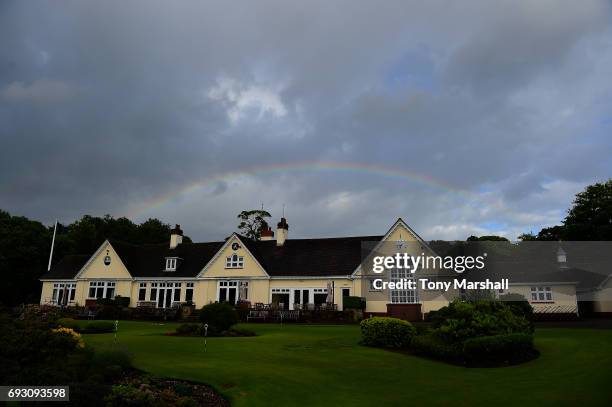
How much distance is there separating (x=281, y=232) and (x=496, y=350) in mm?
33107

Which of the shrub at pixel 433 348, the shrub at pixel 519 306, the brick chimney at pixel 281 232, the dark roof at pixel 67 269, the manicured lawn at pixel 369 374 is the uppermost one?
the brick chimney at pixel 281 232

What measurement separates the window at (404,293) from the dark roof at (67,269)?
34.9 meters

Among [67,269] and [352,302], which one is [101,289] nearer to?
[67,269]

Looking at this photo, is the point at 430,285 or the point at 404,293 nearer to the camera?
the point at 430,285

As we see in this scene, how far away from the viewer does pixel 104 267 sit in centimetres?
5025

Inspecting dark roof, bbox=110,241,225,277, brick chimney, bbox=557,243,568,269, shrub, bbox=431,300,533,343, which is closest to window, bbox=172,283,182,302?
dark roof, bbox=110,241,225,277

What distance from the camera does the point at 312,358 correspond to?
58.2 feet

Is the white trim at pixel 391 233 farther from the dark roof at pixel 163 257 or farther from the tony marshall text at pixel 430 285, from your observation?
the dark roof at pixel 163 257

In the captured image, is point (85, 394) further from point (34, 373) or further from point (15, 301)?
point (15, 301)

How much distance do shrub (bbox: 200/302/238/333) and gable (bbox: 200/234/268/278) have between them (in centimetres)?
1816

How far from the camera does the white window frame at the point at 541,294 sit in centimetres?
3953

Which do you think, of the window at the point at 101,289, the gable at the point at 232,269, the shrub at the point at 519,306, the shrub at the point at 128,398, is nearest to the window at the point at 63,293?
the window at the point at 101,289

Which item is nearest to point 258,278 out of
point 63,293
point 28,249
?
point 63,293

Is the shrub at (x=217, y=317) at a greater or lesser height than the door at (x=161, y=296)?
lesser
